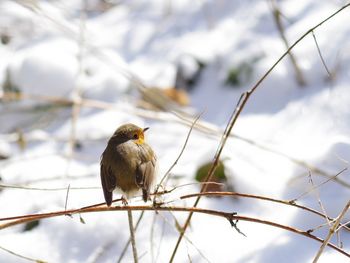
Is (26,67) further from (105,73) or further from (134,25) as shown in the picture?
(134,25)

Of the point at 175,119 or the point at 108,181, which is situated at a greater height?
the point at 175,119

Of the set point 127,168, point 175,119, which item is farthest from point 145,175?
point 175,119

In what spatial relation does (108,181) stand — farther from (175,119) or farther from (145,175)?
(175,119)

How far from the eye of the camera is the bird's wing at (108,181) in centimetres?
180

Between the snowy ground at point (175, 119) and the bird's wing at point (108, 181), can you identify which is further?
the snowy ground at point (175, 119)

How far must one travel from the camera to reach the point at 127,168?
1883 millimetres

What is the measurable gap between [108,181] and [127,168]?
7cm

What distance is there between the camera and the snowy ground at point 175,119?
2.15 m

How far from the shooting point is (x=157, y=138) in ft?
9.68

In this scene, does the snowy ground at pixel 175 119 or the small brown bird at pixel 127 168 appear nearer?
the small brown bird at pixel 127 168

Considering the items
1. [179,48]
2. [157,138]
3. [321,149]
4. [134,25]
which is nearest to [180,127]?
[157,138]

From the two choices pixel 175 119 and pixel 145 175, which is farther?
pixel 175 119

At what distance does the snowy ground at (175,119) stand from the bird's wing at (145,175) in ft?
0.20

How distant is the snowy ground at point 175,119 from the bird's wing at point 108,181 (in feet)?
0.31
